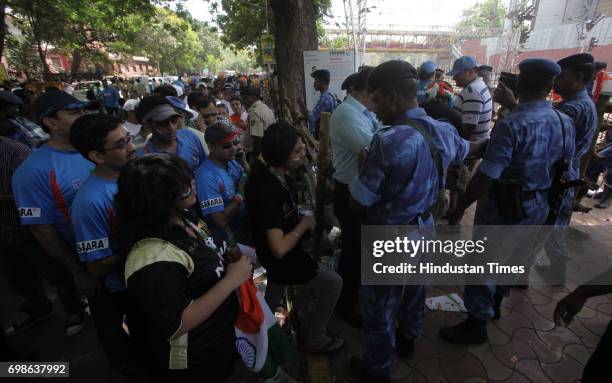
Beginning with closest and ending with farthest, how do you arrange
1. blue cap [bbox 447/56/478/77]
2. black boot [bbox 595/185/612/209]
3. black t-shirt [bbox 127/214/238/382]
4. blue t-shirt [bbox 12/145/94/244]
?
black t-shirt [bbox 127/214/238/382], blue t-shirt [bbox 12/145/94/244], blue cap [bbox 447/56/478/77], black boot [bbox 595/185/612/209]

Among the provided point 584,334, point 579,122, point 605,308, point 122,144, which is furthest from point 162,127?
point 605,308

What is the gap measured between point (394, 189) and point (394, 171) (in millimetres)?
114

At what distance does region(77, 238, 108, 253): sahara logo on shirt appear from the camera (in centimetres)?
169

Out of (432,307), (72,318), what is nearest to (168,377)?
(72,318)

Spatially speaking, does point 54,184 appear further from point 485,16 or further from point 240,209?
point 485,16

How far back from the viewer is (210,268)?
1.35 meters

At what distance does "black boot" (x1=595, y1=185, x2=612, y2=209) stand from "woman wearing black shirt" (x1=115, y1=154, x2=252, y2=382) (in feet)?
19.4

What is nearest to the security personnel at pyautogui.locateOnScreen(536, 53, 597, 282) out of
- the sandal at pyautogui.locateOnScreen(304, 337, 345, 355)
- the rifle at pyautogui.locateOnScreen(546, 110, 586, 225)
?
the rifle at pyautogui.locateOnScreen(546, 110, 586, 225)

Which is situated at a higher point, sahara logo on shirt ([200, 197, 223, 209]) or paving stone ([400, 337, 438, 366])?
sahara logo on shirt ([200, 197, 223, 209])

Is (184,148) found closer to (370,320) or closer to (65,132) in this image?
(65,132)

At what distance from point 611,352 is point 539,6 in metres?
32.0

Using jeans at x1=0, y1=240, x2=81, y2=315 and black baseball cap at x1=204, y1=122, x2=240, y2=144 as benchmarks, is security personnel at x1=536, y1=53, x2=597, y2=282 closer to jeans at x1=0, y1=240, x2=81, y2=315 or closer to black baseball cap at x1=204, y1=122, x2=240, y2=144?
black baseball cap at x1=204, y1=122, x2=240, y2=144
